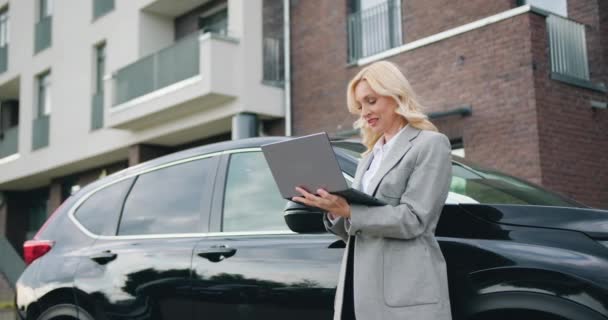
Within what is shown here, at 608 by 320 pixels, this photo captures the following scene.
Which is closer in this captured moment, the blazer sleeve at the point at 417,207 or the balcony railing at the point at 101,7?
the blazer sleeve at the point at 417,207

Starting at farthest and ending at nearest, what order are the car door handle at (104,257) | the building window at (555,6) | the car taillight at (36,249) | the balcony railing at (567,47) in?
the building window at (555,6) → the balcony railing at (567,47) → the car taillight at (36,249) → the car door handle at (104,257)

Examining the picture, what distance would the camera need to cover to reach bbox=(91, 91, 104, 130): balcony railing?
1877 cm

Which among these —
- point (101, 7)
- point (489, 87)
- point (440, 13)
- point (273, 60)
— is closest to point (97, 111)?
point (101, 7)

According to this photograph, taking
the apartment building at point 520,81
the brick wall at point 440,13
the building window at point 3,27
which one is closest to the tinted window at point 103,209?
the apartment building at point 520,81

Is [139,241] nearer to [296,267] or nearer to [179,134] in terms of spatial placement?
[296,267]

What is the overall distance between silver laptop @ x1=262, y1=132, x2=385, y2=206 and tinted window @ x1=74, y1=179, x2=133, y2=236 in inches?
80.6

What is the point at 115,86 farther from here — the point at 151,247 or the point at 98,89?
the point at 151,247

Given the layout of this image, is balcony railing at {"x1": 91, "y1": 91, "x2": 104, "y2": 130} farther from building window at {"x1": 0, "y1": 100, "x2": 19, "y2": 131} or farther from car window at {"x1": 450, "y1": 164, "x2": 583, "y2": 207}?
car window at {"x1": 450, "y1": 164, "x2": 583, "y2": 207}

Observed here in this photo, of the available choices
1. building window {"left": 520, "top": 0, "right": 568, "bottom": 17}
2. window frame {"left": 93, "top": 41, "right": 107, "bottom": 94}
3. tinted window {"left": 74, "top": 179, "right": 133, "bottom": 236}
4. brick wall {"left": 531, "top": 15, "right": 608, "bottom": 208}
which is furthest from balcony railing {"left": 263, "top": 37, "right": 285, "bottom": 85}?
tinted window {"left": 74, "top": 179, "right": 133, "bottom": 236}

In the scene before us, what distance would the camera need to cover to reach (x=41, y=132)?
832 inches

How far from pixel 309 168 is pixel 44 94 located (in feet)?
69.7

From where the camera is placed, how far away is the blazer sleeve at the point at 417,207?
2.52 m

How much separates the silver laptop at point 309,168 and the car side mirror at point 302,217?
0.35 meters

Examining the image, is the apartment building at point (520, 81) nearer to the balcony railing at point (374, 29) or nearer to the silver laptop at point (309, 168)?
the balcony railing at point (374, 29)
